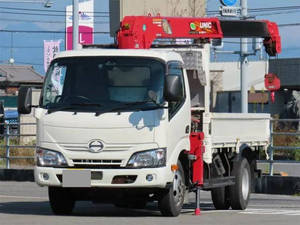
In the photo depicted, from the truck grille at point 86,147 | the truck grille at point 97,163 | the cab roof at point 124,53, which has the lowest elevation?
the truck grille at point 97,163

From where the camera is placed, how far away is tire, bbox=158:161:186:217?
1319 centimetres

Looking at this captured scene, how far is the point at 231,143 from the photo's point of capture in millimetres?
15266

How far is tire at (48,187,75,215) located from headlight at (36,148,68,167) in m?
0.69

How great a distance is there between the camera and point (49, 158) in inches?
517

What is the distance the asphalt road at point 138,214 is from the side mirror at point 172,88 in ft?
5.93

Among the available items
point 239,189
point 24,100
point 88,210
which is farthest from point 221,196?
point 24,100

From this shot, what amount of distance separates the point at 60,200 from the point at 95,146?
1530mm

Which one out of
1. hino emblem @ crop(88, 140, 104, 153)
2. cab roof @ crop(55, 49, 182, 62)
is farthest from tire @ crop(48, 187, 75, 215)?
cab roof @ crop(55, 49, 182, 62)

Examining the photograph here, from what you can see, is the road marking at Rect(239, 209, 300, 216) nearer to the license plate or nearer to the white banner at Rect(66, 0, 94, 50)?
the license plate

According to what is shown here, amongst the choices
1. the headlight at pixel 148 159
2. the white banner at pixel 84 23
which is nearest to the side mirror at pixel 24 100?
the headlight at pixel 148 159

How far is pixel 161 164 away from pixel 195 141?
1.31m

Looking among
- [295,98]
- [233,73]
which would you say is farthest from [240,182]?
[233,73]

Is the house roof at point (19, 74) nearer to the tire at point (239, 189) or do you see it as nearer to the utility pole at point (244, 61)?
the utility pole at point (244, 61)

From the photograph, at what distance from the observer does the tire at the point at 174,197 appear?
13.2 m
